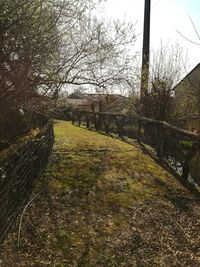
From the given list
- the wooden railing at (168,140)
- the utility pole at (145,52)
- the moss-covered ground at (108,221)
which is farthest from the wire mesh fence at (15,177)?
the utility pole at (145,52)

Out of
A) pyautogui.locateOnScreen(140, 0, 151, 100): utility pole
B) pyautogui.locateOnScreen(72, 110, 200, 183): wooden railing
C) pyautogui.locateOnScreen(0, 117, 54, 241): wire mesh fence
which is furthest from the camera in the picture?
pyautogui.locateOnScreen(140, 0, 151, 100): utility pole

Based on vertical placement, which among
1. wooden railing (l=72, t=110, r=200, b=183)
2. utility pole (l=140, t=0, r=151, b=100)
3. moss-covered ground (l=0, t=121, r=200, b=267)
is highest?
utility pole (l=140, t=0, r=151, b=100)

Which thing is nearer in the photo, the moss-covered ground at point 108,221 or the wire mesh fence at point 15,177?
the moss-covered ground at point 108,221

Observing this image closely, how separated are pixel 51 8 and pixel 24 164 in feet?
9.54

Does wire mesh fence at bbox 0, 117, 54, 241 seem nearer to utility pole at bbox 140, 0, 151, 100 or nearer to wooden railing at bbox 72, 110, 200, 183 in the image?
wooden railing at bbox 72, 110, 200, 183

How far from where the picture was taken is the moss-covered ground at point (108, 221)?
4.36 meters

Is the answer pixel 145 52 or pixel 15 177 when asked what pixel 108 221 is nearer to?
pixel 15 177

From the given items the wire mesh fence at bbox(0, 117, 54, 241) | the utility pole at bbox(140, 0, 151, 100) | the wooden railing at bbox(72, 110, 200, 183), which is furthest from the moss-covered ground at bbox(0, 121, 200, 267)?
the utility pole at bbox(140, 0, 151, 100)

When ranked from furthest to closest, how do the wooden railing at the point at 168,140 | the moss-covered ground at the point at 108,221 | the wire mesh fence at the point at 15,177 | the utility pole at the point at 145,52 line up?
the utility pole at the point at 145,52
the wooden railing at the point at 168,140
the wire mesh fence at the point at 15,177
the moss-covered ground at the point at 108,221

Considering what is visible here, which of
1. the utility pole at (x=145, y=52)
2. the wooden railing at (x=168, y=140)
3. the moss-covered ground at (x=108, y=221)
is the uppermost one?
the utility pole at (x=145, y=52)

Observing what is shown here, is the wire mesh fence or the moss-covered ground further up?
the wire mesh fence

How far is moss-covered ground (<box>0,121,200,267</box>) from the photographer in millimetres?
4363

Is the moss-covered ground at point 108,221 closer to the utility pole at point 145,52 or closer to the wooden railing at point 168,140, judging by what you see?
the wooden railing at point 168,140

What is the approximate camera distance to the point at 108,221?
5414mm
